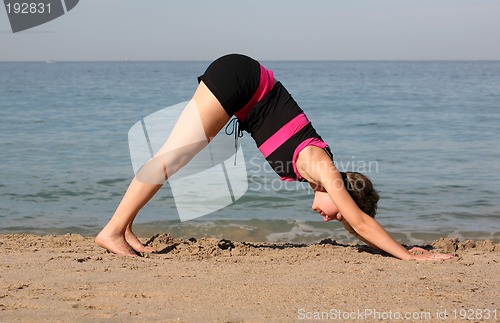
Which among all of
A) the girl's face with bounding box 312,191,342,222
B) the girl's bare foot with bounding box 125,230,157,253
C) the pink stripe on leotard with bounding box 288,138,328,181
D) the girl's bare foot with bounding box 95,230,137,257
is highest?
the pink stripe on leotard with bounding box 288,138,328,181

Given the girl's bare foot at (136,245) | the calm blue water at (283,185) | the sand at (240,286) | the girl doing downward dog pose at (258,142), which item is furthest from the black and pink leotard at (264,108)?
the calm blue water at (283,185)

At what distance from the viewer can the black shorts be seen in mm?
4215

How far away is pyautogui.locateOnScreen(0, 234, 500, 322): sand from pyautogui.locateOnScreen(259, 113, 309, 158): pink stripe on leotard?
2.66 feet

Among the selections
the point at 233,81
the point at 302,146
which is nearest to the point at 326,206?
the point at 302,146

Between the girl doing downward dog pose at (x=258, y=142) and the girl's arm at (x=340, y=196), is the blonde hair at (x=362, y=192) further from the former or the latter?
the girl's arm at (x=340, y=196)

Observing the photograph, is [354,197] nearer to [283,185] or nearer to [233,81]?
[233,81]

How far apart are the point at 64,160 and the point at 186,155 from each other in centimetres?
695

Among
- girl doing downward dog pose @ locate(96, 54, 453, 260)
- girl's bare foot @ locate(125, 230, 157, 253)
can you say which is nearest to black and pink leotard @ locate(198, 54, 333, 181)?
girl doing downward dog pose @ locate(96, 54, 453, 260)

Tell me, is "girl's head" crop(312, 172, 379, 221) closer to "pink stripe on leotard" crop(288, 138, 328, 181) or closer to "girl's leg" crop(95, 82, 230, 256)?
"pink stripe on leotard" crop(288, 138, 328, 181)

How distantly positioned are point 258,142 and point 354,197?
772 millimetres

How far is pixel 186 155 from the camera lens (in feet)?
14.3

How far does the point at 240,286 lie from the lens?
3582 mm

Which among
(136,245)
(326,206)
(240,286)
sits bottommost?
(136,245)

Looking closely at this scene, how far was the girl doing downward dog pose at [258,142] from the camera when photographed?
422 cm
